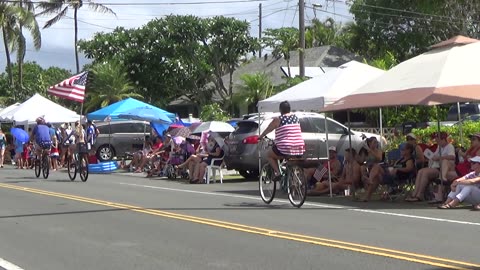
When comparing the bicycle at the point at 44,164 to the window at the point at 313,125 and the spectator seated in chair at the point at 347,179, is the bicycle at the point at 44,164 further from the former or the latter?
the spectator seated in chair at the point at 347,179

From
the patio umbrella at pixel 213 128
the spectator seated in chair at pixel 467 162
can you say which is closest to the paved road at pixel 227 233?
the spectator seated in chair at pixel 467 162

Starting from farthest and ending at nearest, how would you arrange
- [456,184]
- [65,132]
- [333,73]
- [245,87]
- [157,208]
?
[245,87], [65,132], [333,73], [157,208], [456,184]

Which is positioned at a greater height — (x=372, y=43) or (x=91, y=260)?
(x=372, y=43)

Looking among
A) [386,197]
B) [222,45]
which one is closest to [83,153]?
[386,197]

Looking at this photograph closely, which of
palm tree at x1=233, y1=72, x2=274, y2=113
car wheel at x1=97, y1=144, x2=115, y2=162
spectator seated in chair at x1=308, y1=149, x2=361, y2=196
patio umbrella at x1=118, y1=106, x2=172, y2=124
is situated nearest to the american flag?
patio umbrella at x1=118, y1=106, x2=172, y2=124

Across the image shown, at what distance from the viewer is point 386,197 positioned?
46.5 feet

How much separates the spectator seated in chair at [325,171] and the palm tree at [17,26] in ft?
110

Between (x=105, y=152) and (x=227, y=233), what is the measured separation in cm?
2143

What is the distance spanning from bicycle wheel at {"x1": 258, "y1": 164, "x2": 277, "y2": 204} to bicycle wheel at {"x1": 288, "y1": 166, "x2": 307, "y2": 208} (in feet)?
1.35

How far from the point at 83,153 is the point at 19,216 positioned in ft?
24.3

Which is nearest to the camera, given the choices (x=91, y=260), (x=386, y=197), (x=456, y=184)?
(x=91, y=260)

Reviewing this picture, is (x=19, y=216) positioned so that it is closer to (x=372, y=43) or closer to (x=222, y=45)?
(x=222, y=45)

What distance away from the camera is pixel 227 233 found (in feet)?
33.3

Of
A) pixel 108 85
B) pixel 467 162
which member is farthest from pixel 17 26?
pixel 467 162
